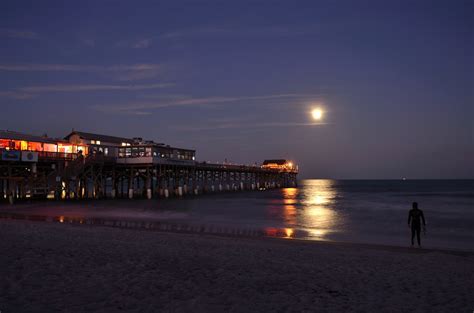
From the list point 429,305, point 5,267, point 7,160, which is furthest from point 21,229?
point 7,160

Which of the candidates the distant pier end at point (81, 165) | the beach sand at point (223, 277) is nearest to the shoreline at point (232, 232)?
the beach sand at point (223, 277)

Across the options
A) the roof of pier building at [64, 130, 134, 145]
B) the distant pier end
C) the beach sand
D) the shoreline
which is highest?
the roof of pier building at [64, 130, 134, 145]

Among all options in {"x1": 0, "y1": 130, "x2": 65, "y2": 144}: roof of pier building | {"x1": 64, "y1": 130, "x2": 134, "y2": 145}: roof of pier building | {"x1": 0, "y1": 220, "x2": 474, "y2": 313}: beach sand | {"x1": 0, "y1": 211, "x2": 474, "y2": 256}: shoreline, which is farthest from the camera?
{"x1": 64, "y1": 130, "x2": 134, "y2": 145}: roof of pier building

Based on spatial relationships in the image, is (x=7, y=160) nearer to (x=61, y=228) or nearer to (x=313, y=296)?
(x=61, y=228)

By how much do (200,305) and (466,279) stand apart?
22.4 feet

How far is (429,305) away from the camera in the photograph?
761 cm

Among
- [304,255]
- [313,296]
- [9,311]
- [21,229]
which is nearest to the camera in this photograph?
[9,311]

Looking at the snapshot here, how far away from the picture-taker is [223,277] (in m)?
9.66

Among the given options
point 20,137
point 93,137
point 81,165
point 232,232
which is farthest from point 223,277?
point 93,137

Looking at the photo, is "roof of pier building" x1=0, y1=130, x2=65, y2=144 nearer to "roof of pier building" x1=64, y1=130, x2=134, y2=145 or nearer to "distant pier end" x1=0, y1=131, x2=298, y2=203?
"distant pier end" x1=0, y1=131, x2=298, y2=203

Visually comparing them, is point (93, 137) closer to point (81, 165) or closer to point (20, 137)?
point (20, 137)

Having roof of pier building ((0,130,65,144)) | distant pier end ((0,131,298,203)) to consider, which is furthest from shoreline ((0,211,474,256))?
roof of pier building ((0,130,65,144))

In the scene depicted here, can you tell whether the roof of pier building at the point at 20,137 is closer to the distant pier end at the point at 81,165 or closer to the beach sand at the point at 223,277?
the distant pier end at the point at 81,165

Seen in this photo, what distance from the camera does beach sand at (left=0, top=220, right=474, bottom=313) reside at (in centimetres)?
743
